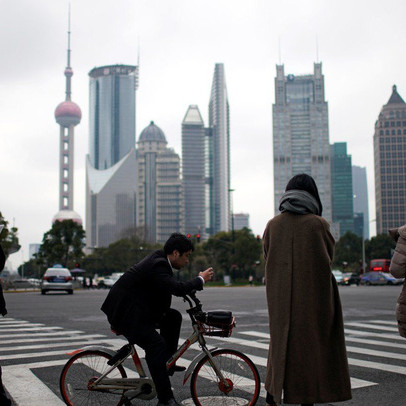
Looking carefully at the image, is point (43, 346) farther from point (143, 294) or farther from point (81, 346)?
point (143, 294)

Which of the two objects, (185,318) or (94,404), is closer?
(94,404)

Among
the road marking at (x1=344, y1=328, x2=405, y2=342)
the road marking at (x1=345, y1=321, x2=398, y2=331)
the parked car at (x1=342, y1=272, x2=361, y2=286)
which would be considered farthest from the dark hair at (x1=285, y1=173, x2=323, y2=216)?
the parked car at (x1=342, y1=272, x2=361, y2=286)

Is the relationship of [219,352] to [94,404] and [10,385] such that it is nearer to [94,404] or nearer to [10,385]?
[94,404]

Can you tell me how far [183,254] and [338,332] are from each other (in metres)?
1.49

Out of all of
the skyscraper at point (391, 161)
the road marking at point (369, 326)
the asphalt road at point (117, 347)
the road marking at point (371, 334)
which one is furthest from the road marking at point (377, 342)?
the skyscraper at point (391, 161)

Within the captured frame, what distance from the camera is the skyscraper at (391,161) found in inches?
5961

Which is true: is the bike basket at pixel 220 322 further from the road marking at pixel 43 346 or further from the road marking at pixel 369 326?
the road marking at pixel 369 326

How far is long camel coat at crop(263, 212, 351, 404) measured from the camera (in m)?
4.06

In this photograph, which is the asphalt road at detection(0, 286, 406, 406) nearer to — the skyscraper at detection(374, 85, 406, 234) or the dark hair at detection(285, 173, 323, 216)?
the dark hair at detection(285, 173, 323, 216)

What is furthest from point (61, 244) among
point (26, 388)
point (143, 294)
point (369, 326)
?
point (143, 294)

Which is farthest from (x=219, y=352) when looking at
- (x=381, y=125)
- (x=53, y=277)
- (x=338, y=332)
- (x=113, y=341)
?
(x=381, y=125)

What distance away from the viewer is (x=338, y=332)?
4.20 meters

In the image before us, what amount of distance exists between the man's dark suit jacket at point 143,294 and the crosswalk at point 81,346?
1231 millimetres

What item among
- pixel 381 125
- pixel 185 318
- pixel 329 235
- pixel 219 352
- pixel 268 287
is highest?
pixel 381 125
